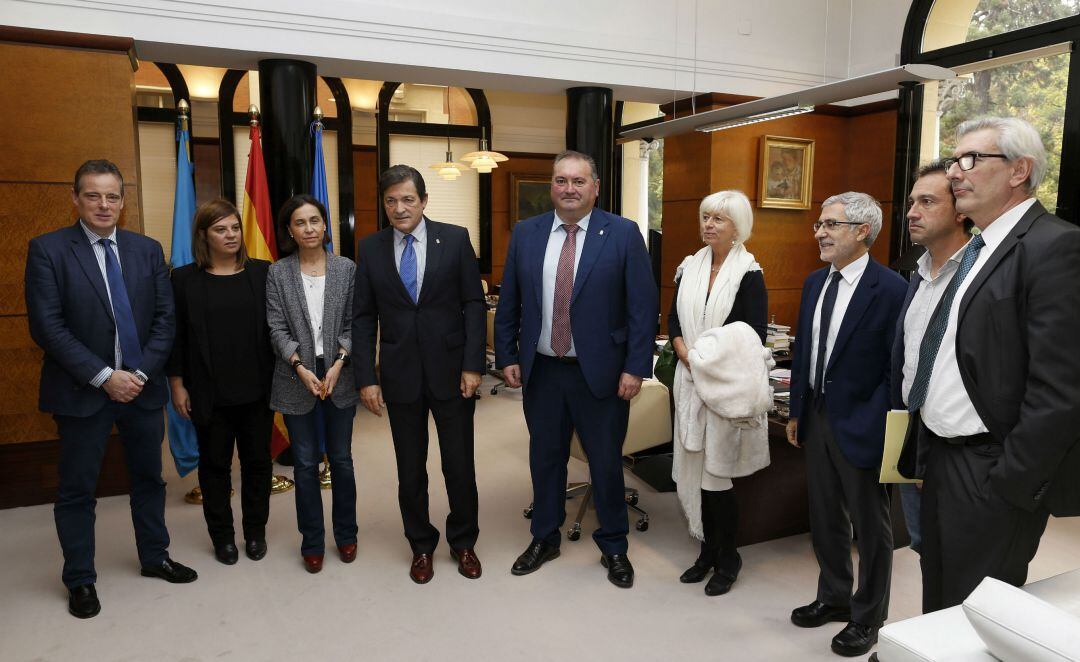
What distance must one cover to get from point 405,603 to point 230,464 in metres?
1.10

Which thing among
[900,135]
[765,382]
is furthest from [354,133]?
[765,382]

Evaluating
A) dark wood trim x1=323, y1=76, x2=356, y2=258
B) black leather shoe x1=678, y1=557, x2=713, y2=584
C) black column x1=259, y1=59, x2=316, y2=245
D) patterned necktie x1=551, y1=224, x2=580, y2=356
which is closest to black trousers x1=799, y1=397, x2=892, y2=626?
black leather shoe x1=678, y1=557, x2=713, y2=584

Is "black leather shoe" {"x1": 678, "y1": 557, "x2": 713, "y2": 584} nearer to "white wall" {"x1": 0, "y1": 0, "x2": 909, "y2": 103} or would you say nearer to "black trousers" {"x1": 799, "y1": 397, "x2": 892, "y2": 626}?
"black trousers" {"x1": 799, "y1": 397, "x2": 892, "y2": 626}

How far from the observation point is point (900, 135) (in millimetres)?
6133

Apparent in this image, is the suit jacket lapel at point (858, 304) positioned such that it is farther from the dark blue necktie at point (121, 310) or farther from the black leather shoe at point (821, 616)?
the dark blue necktie at point (121, 310)

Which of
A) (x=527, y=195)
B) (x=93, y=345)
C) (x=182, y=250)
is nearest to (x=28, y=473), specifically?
(x=182, y=250)

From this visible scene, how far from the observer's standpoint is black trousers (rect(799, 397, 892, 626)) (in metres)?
2.61

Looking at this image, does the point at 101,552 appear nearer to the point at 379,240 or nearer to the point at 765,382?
the point at 379,240

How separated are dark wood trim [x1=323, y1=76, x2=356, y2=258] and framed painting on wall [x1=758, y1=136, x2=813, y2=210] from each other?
403 cm

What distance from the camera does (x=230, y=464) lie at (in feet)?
11.1

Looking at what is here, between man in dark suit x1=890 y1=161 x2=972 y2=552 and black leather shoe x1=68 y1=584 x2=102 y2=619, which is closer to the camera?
man in dark suit x1=890 y1=161 x2=972 y2=552

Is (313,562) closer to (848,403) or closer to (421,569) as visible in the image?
(421,569)

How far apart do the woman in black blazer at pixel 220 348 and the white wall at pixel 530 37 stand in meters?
2.35

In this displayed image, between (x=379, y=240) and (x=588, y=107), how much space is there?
348 centimetres
